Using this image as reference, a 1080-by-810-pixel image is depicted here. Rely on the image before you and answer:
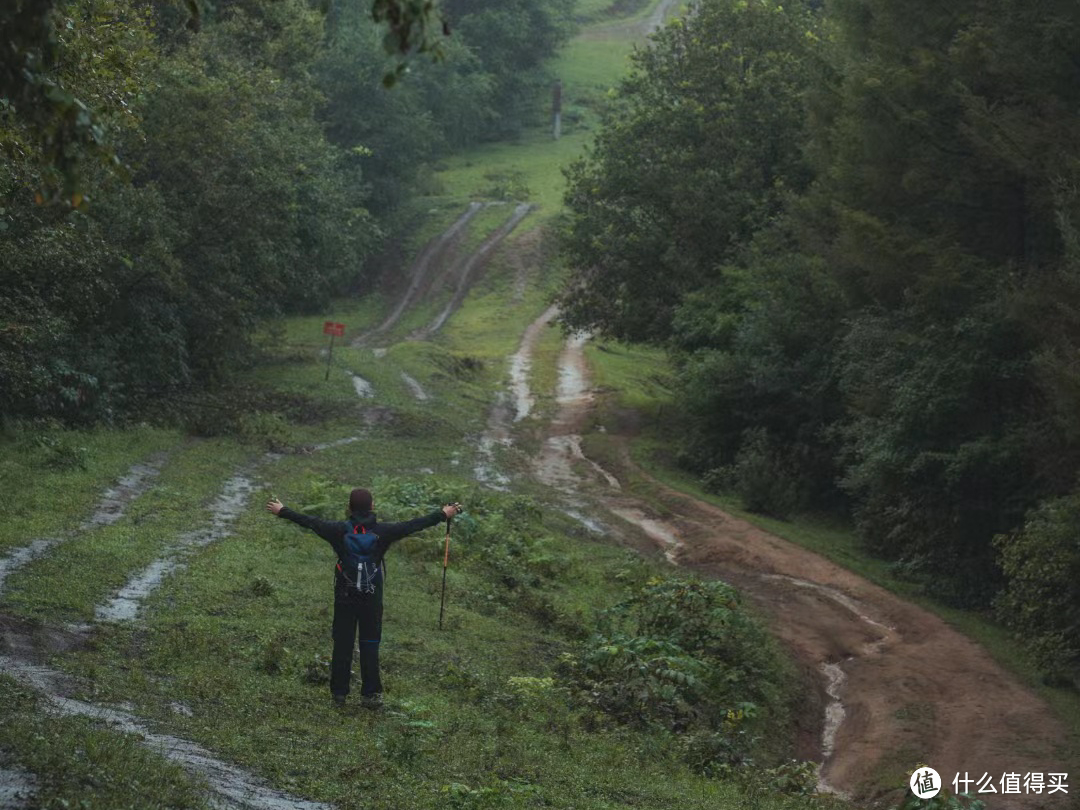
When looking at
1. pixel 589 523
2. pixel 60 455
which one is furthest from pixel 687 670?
pixel 60 455

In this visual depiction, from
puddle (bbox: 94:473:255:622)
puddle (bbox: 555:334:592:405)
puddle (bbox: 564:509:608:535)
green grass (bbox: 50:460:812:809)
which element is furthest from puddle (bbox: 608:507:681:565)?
puddle (bbox: 555:334:592:405)

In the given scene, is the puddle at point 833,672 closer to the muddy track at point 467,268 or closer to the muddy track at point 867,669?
the muddy track at point 867,669

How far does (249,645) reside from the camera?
13.3 meters

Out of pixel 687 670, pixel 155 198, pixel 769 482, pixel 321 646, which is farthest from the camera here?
pixel 769 482

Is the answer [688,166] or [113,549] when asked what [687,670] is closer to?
[113,549]

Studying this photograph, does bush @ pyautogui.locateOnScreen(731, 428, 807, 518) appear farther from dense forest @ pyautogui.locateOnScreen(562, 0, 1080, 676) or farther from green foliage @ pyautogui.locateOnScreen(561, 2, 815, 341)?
green foliage @ pyautogui.locateOnScreen(561, 2, 815, 341)

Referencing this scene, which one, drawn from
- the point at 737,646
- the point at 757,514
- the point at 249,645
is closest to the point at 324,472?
the point at 757,514

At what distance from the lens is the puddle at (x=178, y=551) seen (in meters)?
14.1

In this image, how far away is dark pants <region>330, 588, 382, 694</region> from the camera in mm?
11180

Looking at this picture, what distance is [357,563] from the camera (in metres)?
11.1

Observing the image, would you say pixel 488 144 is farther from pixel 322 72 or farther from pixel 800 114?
pixel 800 114

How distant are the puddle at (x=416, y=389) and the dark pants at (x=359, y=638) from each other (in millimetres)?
Answer: 29917

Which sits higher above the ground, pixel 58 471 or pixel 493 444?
pixel 58 471

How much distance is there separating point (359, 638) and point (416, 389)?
106 feet
